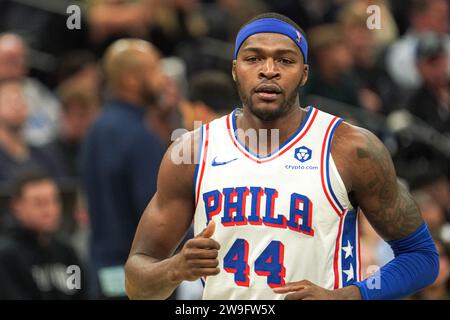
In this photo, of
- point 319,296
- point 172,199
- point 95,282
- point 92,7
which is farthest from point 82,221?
point 319,296

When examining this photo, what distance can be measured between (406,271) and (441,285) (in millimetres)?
2573

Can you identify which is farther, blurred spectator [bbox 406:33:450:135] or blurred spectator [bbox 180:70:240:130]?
blurred spectator [bbox 406:33:450:135]

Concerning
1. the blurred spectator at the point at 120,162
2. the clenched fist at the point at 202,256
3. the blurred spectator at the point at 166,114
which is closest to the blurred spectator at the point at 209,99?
the blurred spectator at the point at 166,114

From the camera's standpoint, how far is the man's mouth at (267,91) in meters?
5.49

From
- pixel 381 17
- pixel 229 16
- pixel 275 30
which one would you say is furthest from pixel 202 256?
pixel 381 17

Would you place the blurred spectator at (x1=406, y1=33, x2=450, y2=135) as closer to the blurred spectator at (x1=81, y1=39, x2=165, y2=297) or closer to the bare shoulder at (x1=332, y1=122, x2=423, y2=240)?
the blurred spectator at (x1=81, y1=39, x2=165, y2=297)

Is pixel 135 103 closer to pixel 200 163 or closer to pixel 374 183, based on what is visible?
pixel 200 163

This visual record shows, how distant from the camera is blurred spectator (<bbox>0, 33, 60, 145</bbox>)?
11305mm

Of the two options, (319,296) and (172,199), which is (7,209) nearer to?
(172,199)

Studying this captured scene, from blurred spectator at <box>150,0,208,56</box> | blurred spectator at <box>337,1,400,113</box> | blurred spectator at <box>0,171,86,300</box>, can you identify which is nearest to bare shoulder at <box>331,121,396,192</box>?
blurred spectator at <box>0,171,86,300</box>

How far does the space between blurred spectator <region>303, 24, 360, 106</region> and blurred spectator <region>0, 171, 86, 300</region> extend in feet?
9.51

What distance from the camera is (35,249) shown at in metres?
9.02

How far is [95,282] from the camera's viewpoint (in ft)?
29.1
